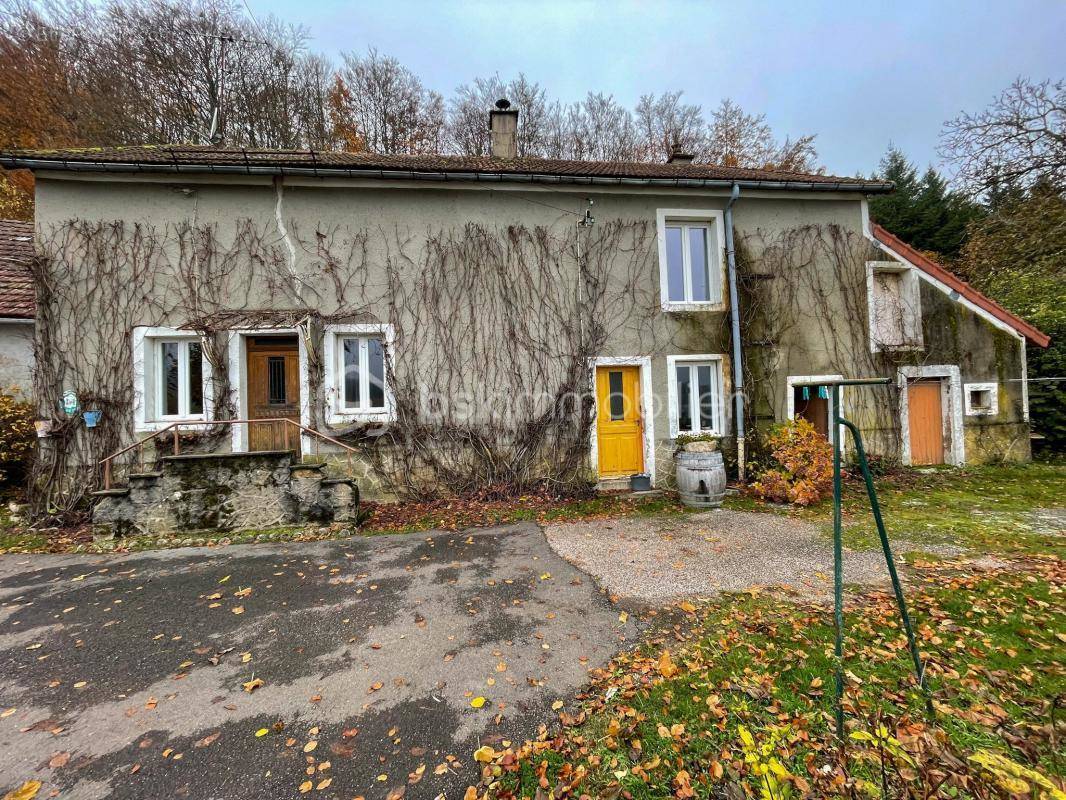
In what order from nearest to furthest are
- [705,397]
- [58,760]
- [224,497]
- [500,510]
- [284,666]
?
[58,760] → [284,666] → [224,497] → [500,510] → [705,397]

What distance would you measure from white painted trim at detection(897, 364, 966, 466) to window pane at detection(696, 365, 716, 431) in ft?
12.8

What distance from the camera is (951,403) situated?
7.90 meters

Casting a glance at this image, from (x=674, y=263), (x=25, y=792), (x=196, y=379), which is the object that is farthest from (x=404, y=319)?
(x=25, y=792)

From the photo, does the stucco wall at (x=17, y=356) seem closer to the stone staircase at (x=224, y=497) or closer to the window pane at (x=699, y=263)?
the stone staircase at (x=224, y=497)

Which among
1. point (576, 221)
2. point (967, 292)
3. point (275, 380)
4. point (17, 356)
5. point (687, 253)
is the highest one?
point (576, 221)

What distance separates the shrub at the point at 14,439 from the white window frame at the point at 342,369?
14.9 feet

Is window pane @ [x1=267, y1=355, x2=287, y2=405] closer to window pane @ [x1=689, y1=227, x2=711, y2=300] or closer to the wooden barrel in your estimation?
the wooden barrel

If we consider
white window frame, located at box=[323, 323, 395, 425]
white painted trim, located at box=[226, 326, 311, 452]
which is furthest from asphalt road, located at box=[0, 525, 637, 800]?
white window frame, located at box=[323, 323, 395, 425]

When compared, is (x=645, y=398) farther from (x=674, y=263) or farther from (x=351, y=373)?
(x=351, y=373)

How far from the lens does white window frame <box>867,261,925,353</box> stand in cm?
785

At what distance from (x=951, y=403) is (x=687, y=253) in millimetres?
6089

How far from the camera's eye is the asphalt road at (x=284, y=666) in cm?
204

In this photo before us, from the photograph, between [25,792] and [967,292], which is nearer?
[25,792]

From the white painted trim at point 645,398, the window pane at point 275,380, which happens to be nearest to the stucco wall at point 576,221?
the white painted trim at point 645,398
